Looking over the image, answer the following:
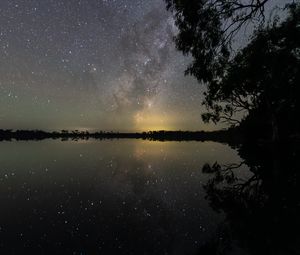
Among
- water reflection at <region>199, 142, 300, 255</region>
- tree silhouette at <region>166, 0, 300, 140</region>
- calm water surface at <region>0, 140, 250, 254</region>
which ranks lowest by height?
calm water surface at <region>0, 140, 250, 254</region>

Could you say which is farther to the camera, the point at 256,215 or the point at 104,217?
the point at 104,217

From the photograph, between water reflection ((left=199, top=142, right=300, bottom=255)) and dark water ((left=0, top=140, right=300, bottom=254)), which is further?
dark water ((left=0, top=140, right=300, bottom=254))

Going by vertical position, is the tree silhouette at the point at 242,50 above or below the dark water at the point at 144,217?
above

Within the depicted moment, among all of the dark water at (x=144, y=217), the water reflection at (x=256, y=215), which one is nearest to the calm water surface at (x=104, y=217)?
the dark water at (x=144, y=217)

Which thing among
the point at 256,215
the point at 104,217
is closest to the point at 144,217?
the point at 104,217

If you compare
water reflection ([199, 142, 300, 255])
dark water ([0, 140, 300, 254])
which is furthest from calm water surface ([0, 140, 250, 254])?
water reflection ([199, 142, 300, 255])

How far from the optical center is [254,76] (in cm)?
1922

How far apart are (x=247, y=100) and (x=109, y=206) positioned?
34.3 m

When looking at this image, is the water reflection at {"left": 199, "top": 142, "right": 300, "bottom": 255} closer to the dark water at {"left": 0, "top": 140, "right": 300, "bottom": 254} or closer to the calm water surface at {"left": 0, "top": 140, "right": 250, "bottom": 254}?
the dark water at {"left": 0, "top": 140, "right": 300, "bottom": 254}

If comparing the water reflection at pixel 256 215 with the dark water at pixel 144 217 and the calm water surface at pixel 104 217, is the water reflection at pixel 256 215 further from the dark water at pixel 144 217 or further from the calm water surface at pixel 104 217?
the calm water surface at pixel 104 217

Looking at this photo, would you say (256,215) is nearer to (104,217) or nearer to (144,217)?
(144,217)

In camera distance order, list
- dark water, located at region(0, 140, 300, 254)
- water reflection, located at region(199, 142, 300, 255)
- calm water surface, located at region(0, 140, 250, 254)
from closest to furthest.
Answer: water reflection, located at region(199, 142, 300, 255) < dark water, located at region(0, 140, 300, 254) < calm water surface, located at region(0, 140, 250, 254)

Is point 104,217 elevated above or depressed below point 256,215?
below

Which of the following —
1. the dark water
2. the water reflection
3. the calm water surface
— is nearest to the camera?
the water reflection
